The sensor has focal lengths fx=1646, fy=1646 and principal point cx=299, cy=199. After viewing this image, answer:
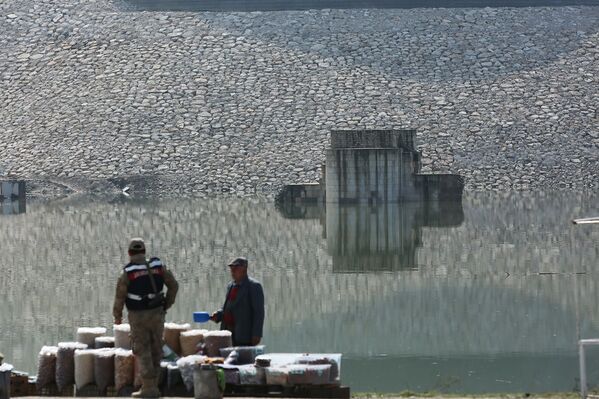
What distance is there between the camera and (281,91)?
5875 cm

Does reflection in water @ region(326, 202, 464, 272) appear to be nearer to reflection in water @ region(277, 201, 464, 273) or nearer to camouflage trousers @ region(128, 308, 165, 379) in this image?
reflection in water @ region(277, 201, 464, 273)

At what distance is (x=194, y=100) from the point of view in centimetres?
5847

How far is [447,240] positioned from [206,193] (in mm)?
19652

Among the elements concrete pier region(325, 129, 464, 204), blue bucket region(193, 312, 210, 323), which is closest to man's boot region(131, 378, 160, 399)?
blue bucket region(193, 312, 210, 323)

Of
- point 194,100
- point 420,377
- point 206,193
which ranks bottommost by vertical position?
point 420,377

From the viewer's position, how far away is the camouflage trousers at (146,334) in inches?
537

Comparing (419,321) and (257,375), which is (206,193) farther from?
(257,375)

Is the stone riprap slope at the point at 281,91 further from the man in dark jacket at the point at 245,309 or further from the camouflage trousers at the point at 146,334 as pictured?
the camouflage trousers at the point at 146,334

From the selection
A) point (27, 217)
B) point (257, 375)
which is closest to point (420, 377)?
point (257, 375)

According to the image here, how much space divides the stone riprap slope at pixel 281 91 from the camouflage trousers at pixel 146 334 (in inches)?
1504

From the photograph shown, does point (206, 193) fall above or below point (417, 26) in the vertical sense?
below

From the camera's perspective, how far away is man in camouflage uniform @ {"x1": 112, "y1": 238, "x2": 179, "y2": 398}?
1359cm

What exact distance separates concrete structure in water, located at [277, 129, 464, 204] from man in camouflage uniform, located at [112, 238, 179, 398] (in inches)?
1296

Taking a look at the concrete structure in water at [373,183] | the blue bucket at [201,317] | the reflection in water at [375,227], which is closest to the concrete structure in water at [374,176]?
the concrete structure in water at [373,183]
